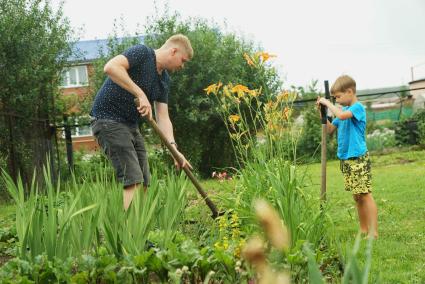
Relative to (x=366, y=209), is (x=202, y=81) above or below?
above

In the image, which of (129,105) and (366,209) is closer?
(129,105)

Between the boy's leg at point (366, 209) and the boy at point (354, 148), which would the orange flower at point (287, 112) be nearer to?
the boy at point (354, 148)

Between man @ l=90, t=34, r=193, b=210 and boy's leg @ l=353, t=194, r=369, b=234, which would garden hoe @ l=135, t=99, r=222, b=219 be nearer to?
man @ l=90, t=34, r=193, b=210

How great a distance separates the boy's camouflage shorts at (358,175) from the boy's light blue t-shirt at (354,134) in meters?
0.05

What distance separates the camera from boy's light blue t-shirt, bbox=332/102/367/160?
4398mm

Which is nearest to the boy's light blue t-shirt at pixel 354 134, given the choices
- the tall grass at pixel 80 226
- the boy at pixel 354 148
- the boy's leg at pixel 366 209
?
the boy at pixel 354 148

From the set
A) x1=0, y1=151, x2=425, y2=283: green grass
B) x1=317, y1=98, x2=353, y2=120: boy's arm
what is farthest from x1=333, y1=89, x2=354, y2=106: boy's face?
x1=0, y1=151, x2=425, y2=283: green grass

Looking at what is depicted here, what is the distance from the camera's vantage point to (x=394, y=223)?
486 cm

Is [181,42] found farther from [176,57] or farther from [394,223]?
[394,223]

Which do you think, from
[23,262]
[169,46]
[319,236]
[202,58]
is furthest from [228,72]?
[23,262]

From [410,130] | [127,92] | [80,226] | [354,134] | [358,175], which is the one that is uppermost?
[127,92]

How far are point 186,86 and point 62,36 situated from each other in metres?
2.80

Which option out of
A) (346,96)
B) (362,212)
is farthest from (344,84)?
(362,212)

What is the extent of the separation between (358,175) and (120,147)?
193 cm
